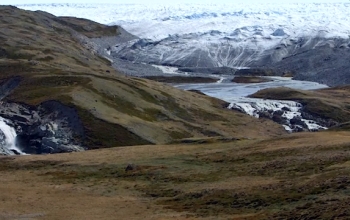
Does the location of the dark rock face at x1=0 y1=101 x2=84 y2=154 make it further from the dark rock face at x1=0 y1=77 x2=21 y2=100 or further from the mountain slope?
the dark rock face at x1=0 y1=77 x2=21 y2=100

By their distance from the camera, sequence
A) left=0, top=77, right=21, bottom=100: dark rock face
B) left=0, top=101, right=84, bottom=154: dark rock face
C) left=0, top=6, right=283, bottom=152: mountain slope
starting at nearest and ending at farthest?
1. left=0, top=101, right=84, bottom=154: dark rock face
2. left=0, top=6, right=283, bottom=152: mountain slope
3. left=0, top=77, right=21, bottom=100: dark rock face

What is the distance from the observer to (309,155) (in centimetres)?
6141

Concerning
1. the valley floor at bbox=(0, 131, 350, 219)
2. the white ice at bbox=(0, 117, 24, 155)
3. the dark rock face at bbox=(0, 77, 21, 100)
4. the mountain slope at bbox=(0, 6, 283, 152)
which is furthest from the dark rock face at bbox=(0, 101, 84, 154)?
the valley floor at bbox=(0, 131, 350, 219)

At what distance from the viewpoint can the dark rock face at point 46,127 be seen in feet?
368

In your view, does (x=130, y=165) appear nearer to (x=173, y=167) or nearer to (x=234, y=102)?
(x=173, y=167)

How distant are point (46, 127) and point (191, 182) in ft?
204

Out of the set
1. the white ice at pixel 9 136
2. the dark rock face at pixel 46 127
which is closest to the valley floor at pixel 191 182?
the dark rock face at pixel 46 127

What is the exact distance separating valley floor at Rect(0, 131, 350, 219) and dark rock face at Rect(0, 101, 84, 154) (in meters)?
25.6

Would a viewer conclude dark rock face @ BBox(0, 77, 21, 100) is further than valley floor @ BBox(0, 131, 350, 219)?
Yes

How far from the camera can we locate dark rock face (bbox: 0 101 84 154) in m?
112

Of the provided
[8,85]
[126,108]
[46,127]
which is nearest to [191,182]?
[46,127]

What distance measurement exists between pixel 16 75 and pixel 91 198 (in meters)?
104

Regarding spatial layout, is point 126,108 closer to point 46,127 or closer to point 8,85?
point 46,127

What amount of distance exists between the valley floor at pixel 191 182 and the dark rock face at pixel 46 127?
83.9 ft
